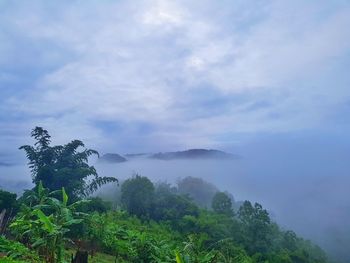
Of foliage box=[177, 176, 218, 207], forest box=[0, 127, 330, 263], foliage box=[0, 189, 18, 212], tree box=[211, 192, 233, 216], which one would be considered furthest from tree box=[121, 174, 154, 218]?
foliage box=[177, 176, 218, 207]

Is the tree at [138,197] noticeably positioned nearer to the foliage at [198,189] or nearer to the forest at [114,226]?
Result: the forest at [114,226]

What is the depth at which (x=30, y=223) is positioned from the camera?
1397 cm

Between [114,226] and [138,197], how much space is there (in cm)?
2800

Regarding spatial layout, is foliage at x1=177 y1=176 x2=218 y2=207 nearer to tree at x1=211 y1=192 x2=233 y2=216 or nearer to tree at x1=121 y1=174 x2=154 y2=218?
tree at x1=211 y1=192 x2=233 y2=216

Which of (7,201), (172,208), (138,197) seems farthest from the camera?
(138,197)

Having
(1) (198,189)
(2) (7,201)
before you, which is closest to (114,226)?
(2) (7,201)

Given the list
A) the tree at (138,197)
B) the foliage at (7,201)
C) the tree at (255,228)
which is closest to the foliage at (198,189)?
the tree at (138,197)

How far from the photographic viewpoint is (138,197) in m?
57.4

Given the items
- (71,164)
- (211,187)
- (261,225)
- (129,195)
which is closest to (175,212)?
(129,195)

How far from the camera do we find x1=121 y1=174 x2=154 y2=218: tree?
56.9 meters

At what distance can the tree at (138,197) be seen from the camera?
187 feet

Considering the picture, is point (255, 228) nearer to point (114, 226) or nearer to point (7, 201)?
point (114, 226)

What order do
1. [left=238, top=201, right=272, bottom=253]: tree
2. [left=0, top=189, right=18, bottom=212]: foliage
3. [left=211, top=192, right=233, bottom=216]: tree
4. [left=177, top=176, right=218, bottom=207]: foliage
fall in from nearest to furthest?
[left=0, top=189, right=18, bottom=212]: foliage
[left=238, top=201, right=272, bottom=253]: tree
[left=211, top=192, right=233, bottom=216]: tree
[left=177, top=176, right=218, bottom=207]: foliage

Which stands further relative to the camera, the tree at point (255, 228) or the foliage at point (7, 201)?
the tree at point (255, 228)
